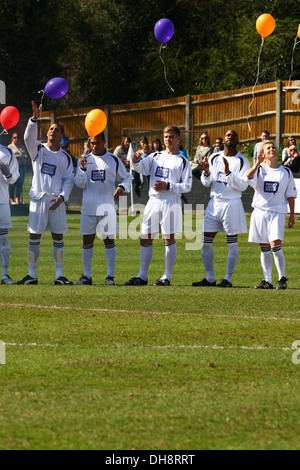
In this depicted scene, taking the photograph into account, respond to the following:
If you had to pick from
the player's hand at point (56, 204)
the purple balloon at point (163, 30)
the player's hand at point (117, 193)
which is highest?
the purple balloon at point (163, 30)

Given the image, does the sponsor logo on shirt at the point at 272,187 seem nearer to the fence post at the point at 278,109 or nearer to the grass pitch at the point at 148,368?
the grass pitch at the point at 148,368

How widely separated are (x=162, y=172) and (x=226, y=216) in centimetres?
107

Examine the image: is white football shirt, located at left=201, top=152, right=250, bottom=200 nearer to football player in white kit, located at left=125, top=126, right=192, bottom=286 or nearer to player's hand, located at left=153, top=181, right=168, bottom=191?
football player in white kit, located at left=125, top=126, right=192, bottom=286

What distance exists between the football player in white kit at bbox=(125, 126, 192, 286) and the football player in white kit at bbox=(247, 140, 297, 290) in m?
0.97

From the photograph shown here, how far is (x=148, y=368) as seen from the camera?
7.30 metres

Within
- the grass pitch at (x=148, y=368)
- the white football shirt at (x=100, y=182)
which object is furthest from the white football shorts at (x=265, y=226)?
the white football shirt at (x=100, y=182)

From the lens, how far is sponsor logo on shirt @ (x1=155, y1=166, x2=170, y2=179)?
12.7 metres

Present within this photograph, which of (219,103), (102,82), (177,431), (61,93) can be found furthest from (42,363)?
(102,82)

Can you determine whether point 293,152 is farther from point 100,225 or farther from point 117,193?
point 117,193

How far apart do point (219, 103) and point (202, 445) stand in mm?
26224

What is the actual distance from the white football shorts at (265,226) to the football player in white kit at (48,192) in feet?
8.63

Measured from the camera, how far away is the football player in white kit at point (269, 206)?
41.0 ft

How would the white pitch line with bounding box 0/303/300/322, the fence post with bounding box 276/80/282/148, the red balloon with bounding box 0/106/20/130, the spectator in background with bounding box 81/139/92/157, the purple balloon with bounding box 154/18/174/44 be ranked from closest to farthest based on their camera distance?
1. the white pitch line with bounding box 0/303/300/322
2. the spectator in background with bounding box 81/139/92/157
3. the red balloon with bounding box 0/106/20/130
4. the purple balloon with bounding box 154/18/174/44
5. the fence post with bounding box 276/80/282/148

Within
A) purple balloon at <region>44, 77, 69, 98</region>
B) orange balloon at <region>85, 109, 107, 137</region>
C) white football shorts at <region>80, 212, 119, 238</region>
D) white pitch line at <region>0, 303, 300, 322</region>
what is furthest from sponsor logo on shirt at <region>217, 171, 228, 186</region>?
purple balloon at <region>44, 77, 69, 98</region>
